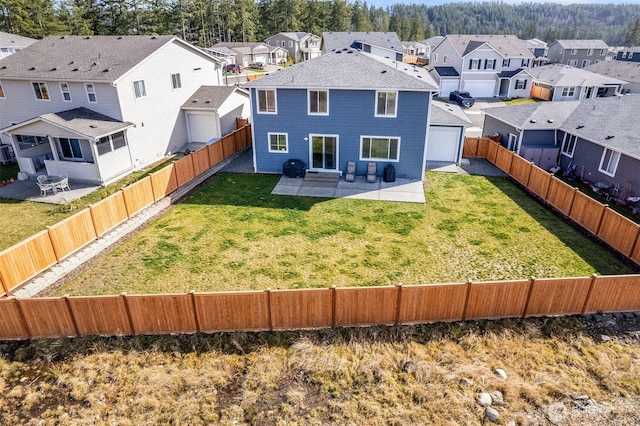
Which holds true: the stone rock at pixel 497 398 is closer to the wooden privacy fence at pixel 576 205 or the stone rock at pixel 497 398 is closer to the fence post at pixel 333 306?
the fence post at pixel 333 306

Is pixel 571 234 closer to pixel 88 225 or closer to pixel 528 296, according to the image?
pixel 528 296

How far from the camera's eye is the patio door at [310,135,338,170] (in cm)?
2312

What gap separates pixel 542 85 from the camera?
48.9 m

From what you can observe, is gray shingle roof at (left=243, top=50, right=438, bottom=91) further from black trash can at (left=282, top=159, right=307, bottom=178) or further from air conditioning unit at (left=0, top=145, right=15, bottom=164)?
air conditioning unit at (left=0, top=145, right=15, bottom=164)

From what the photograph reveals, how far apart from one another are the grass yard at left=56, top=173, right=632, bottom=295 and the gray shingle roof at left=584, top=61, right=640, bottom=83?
133 ft

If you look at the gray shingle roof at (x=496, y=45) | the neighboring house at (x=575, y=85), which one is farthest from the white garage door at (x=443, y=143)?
the gray shingle roof at (x=496, y=45)

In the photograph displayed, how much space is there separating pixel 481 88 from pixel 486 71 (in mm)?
2158

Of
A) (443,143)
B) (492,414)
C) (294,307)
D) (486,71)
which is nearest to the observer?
(492,414)

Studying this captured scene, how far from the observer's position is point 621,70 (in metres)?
50.5

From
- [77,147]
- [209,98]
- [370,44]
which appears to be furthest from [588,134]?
[370,44]

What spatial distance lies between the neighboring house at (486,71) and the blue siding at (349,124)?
110 feet

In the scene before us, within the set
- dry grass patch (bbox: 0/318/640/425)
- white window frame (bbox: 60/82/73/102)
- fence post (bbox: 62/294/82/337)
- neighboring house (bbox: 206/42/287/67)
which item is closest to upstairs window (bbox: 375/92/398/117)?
dry grass patch (bbox: 0/318/640/425)

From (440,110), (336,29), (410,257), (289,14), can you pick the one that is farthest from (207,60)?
(336,29)

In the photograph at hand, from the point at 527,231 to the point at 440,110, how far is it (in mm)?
12050
